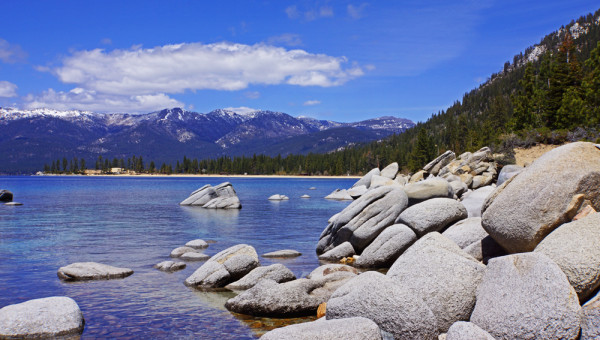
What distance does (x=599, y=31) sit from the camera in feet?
584

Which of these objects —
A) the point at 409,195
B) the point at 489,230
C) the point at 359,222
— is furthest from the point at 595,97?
the point at 489,230

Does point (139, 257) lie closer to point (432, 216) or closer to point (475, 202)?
point (432, 216)

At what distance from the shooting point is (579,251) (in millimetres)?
8680

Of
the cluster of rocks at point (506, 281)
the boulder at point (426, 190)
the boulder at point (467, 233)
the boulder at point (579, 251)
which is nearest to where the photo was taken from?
the cluster of rocks at point (506, 281)

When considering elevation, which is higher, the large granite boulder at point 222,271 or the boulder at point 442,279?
the boulder at point 442,279

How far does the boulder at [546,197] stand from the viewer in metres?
10.6

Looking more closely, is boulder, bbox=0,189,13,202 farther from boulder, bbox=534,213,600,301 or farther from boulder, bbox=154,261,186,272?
boulder, bbox=534,213,600,301

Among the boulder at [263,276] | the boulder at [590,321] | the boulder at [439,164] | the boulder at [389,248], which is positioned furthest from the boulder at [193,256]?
the boulder at [439,164]

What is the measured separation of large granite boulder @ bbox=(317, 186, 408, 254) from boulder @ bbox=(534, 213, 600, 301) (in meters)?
10.5

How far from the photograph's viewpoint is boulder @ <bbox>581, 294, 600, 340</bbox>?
7.59 m

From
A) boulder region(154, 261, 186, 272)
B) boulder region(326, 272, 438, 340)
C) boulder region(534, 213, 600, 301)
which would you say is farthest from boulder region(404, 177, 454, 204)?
boulder region(326, 272, 438, 340)

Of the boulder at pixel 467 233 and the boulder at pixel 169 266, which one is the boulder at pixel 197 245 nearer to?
the boulder at pixel 169 266

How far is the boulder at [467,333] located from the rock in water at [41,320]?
8.56 m

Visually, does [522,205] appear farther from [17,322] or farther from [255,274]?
[17,322]
